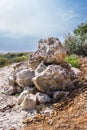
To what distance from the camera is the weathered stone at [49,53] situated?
10.1m

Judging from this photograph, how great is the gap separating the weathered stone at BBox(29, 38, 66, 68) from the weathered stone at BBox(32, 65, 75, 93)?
0.40 m

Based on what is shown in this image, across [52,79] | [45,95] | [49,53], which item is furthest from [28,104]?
[49,53]

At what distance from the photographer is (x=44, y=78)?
9.62 metres

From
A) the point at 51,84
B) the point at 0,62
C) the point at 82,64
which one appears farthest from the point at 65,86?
the point at 0,62

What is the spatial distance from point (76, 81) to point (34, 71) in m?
1.09

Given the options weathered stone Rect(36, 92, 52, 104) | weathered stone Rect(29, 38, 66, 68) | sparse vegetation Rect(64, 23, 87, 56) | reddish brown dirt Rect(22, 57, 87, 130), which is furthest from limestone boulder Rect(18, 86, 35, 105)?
sparse vegetation Rect(64, 23, 87, 56)

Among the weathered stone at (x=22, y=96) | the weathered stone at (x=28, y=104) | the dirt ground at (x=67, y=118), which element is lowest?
the dirt ground at (x=67, y=118)

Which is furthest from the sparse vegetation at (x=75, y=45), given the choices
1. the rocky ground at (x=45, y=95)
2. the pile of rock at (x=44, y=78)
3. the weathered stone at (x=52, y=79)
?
the weathered stone at (x=52, y=79)

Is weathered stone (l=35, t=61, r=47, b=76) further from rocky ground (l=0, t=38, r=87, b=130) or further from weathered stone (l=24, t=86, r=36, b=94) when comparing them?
weathered stone (l=24, t=86, r=36, b=94)

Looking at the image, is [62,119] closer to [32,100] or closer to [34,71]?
[32,100]

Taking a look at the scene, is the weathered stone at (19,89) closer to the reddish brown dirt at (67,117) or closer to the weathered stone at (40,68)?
the weathered stone at (40,68)

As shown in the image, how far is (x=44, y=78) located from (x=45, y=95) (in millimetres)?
401

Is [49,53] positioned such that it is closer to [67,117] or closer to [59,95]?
[59,95]

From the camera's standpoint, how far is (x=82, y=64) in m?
12.3
